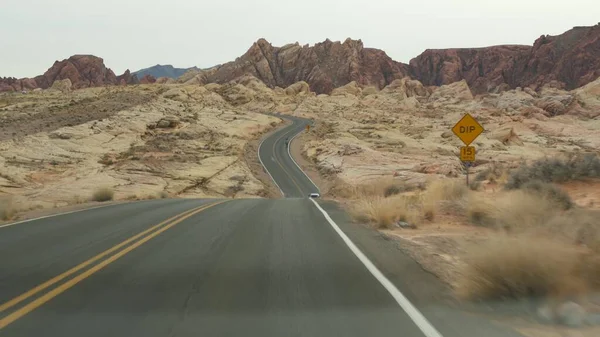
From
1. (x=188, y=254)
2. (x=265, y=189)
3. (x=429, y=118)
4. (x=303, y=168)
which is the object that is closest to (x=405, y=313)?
(x=188, y=254)

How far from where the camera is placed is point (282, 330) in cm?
A: 539

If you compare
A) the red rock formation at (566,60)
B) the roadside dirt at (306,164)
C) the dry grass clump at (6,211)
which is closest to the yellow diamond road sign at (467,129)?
the dry grass clump at (6,211)

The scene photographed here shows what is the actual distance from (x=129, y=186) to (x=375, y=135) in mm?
48467

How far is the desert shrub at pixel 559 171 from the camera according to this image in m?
16.7

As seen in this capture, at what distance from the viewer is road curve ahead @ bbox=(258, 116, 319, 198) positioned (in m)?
56.2

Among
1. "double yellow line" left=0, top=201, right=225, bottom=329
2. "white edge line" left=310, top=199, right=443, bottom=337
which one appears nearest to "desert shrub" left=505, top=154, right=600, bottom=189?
"white edge line" left=310, top=199, right=443, bottom=337

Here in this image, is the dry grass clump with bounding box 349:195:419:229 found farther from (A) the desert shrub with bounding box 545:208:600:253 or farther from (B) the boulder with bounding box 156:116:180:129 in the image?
(B) the boulder with bounding box 156:116:180:129

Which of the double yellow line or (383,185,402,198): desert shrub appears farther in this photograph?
(383,185,402,198): desert shrub

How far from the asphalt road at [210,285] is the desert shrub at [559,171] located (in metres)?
6.93

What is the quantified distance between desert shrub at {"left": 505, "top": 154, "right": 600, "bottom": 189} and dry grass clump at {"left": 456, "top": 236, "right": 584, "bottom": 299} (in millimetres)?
10795

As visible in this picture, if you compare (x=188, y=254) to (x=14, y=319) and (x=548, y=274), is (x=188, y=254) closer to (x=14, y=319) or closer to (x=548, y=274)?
(x=14, y=319)

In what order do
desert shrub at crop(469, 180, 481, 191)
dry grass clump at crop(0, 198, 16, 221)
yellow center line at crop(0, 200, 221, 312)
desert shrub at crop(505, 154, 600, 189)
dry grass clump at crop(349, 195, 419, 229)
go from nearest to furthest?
yellow center line at crop(0, 200, 221, 312) < dry grass clump at crop(349, 195, 419, 229) < desert shrub at crop(505, 154, 600, 189) < dry grass clump at crop(0, 198, 16, 221) < desert shrub at crop(469, 180, 481, 191)

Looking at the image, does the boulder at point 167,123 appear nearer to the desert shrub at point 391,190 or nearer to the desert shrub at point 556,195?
the desert shrub at point 391,190

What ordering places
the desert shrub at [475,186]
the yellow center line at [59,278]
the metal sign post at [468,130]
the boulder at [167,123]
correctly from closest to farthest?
the yellow center line at [59,278], the metal sign post at [468,130], the desert shrub at [475,186], the boulder at [167,123]
